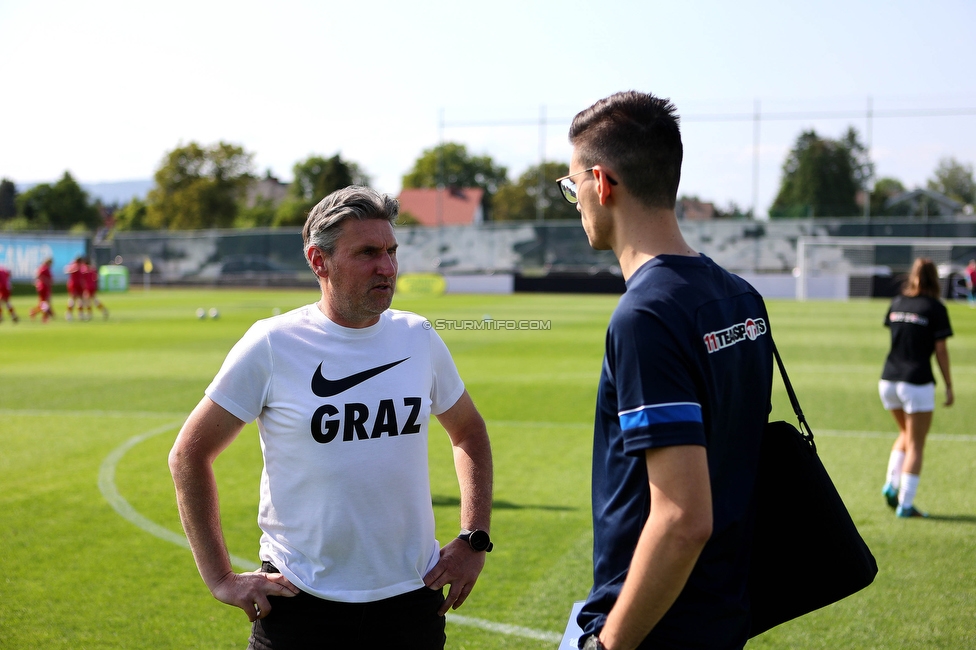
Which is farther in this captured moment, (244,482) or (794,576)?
(244,482)

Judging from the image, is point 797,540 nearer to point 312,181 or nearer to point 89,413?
point 89,413

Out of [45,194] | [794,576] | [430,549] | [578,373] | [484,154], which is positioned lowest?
[578,373]

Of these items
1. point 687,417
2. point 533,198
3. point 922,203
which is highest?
→ point 533,198

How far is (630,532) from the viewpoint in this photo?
202cm

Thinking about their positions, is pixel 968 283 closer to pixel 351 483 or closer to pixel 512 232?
pixel 512 232

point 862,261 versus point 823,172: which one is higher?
point 823,172

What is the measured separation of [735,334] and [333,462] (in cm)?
138

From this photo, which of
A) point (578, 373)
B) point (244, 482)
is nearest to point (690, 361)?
point (244, 482)

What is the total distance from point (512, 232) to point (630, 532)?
4708 cm

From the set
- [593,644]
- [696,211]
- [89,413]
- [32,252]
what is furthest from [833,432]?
[32,252]

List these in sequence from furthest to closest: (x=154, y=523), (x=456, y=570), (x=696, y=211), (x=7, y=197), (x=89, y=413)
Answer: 1. (x=7, y=197)
2. (x=696, y=211)
3. (x=89, y=413)
4. (x=154, y=523)
5. (x=456, y=570)

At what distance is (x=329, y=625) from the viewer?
273cm

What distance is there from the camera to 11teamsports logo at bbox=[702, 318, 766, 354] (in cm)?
195

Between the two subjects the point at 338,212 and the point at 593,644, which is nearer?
the point at 593,644
